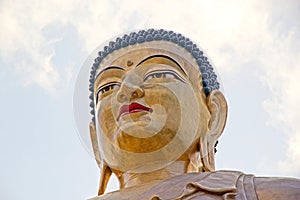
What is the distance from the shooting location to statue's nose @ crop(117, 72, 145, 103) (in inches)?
139

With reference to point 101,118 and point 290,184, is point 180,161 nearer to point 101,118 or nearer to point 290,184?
point 101,118

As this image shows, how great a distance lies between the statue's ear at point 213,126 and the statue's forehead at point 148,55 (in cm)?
18

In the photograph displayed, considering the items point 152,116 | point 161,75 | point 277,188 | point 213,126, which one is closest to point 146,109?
point 152,116

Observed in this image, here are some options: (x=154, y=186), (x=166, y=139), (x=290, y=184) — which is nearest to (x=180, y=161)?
(x=166, y=139)

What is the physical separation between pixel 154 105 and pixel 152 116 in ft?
0.20

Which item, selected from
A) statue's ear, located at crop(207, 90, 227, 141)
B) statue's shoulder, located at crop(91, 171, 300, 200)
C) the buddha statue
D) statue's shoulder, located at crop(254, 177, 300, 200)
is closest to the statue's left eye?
the buddha statue

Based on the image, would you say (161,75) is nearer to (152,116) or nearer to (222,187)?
(152,116)

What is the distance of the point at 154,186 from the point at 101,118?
1.93 ft

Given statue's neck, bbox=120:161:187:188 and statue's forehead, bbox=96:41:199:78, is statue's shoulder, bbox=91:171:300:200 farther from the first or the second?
statue's forehead, bbox=96:41:199:78

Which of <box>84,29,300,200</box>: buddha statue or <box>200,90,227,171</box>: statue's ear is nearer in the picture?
<box>84,29,300,200</box>: buddha statue

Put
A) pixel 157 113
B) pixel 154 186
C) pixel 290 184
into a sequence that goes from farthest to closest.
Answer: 1. pixel 157 113
2. pixel 154 186
3. pixel 290 184

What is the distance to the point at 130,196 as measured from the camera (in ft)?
10.7

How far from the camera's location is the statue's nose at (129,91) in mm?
3525

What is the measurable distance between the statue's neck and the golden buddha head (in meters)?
0.02
